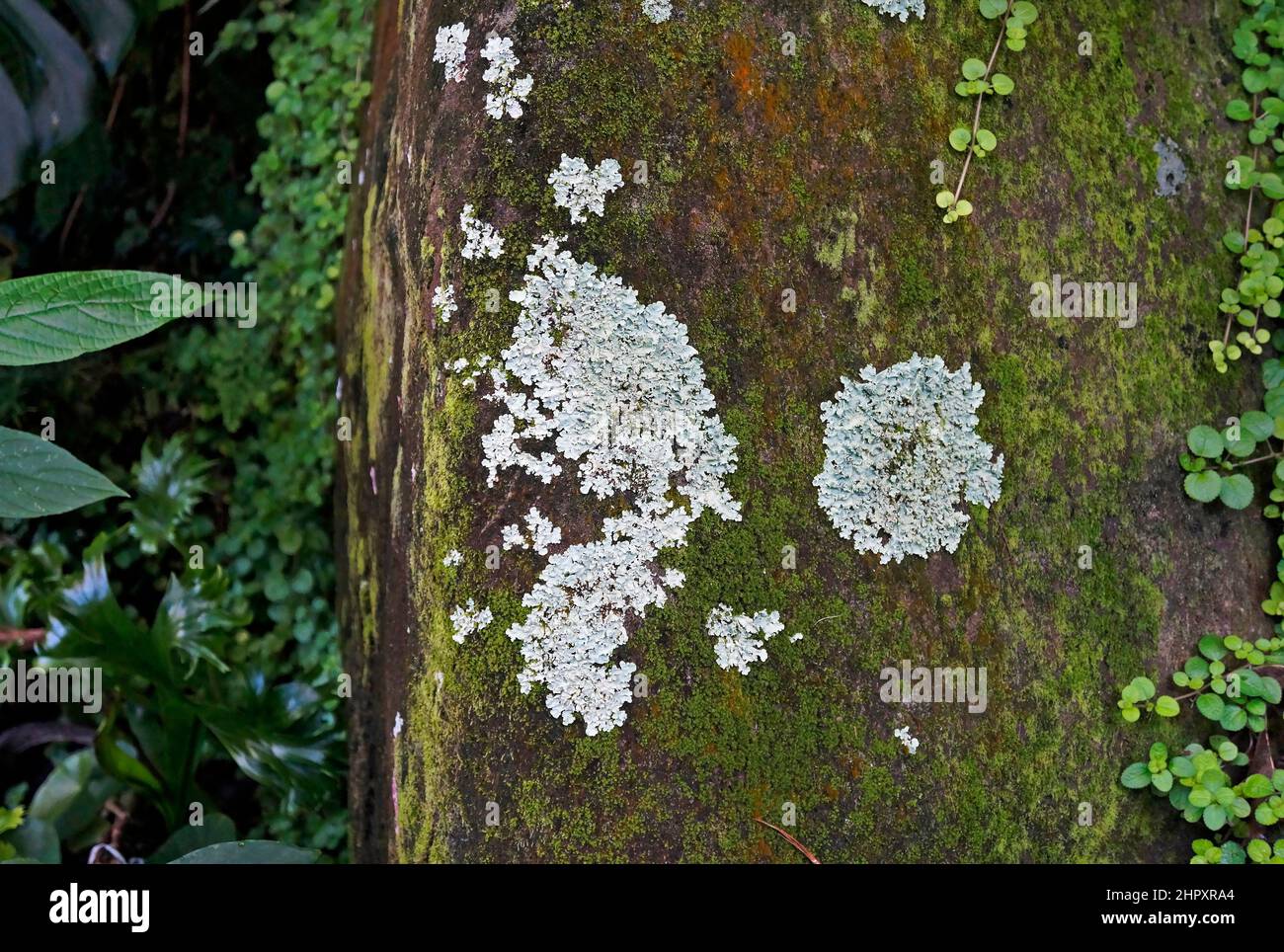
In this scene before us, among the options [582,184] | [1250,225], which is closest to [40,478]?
[582,184]

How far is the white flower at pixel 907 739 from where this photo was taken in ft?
6.06

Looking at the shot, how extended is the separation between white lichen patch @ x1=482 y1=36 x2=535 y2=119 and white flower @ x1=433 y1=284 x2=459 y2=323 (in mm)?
341

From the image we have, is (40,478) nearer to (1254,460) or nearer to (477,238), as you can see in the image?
(477,238)

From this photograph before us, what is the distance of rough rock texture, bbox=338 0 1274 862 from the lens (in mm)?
1804

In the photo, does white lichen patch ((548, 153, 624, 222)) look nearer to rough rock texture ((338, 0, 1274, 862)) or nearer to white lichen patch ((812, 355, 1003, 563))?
rough rock texture ((338, 0, 1274, 862))

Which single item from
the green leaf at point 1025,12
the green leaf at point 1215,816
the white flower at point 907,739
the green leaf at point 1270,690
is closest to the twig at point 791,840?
the white flower at point 907,739

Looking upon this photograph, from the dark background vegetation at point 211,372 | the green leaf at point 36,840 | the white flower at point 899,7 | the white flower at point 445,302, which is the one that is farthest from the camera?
the dark background vegetation at point 211,372

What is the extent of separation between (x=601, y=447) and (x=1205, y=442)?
1247 millimetres

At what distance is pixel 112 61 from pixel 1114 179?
8.77 ft

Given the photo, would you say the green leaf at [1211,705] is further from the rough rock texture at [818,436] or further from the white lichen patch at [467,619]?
the white lichen patch at [467,619]

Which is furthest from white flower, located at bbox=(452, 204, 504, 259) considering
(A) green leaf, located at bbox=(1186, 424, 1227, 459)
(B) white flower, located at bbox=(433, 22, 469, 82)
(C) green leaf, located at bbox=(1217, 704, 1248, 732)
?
(C) green leaf, located at bbox=(1217, 704, 1248, 732)

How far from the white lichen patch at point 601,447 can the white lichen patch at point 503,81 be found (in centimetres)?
28
